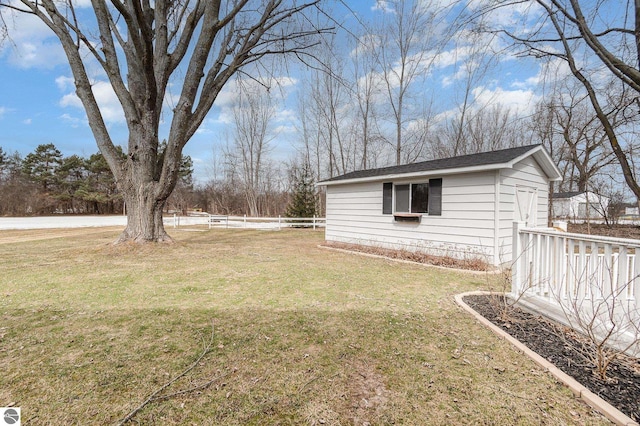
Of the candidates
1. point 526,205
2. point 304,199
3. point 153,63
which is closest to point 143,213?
point 153,63

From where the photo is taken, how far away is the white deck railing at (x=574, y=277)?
245 cm

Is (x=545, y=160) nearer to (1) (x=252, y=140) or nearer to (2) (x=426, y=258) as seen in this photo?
(2) (x=426, y=258)

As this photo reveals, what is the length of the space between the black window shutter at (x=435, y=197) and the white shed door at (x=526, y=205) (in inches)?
72.8

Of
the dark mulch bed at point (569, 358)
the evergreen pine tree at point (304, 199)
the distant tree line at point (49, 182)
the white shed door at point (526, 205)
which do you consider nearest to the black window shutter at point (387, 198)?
the white shed door at point (526, 205)

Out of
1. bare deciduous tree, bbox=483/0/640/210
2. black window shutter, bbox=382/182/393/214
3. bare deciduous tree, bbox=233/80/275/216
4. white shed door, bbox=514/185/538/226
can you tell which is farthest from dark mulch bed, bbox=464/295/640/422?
bare deciduous tree, bbox=233/80/275/216

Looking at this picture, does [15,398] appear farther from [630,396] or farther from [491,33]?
[491,33]

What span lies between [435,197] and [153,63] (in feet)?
27.7

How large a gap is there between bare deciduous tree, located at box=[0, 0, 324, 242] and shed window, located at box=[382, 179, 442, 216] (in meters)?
4.95

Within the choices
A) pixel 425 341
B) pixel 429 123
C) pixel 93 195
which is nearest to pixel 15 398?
pixel 425 341

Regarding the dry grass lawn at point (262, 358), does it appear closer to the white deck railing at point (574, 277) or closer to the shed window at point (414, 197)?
the white deck railing at point (574, 277)

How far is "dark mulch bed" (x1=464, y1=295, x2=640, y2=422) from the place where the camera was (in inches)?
75.1

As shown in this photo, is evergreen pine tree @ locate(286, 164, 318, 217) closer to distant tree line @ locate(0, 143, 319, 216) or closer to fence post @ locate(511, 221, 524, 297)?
distant tree line @ locate(0, 143, 319, 216)

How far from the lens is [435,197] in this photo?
7578 millimetres

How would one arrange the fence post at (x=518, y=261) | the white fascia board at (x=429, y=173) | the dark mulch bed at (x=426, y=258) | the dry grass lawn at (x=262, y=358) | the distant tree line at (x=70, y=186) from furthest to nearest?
the distant tree line at (x=70, y=186)
the dark mulch bed at (x=426, y=258)
the white fascia board at (x=429, y=173)
the fence post at (x=518, y=261)
the dry grass lawn at (x=262, y=358)
